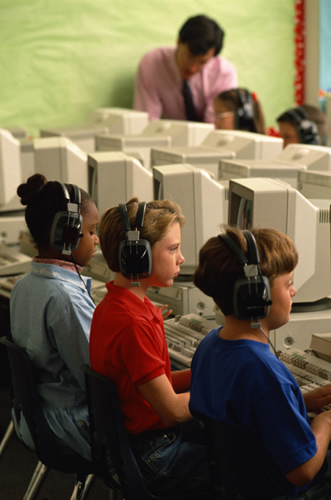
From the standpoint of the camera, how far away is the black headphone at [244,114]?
4.37 meters

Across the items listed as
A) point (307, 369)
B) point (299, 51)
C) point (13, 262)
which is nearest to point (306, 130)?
point (13, 262)

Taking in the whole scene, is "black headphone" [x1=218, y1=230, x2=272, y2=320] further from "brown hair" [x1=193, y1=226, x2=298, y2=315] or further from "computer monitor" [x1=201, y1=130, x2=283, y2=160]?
"computer monitor" [x1=201, y1=130, x2=283, y2=160]

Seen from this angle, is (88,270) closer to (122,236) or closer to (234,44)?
(122,236)

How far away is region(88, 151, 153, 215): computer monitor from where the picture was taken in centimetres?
275

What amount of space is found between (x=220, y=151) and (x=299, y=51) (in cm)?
375

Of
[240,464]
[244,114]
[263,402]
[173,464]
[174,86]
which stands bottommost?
[173,464]

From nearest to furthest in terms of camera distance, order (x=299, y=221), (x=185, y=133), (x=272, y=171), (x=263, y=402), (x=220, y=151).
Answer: (x=263, y=402) < (x=299, y=221) < (x=272, y=171) < (x=220, y=151) < (x=185, y=133)

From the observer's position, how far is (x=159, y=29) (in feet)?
19.2

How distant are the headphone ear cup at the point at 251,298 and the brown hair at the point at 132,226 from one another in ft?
1.32

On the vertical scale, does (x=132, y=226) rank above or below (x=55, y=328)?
above

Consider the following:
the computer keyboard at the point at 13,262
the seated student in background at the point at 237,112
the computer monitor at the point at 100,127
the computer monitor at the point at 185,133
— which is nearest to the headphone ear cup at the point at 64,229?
the computer keyboard at the point at 13,262

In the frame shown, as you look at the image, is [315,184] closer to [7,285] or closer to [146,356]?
[146,356]

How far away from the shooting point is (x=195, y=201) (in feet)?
7.89

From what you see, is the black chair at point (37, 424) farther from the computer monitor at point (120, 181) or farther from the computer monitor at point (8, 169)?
the computer monitor at point (8, 169)
